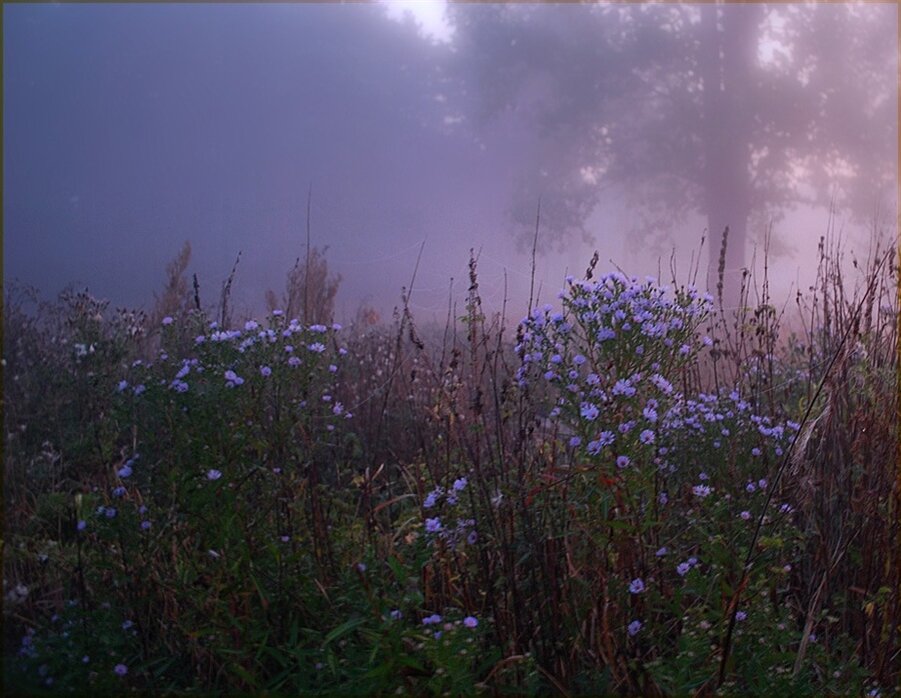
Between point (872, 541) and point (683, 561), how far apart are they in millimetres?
723

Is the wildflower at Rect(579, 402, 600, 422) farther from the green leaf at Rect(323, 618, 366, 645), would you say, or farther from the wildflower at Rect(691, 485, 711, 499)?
the green leaf at Rect(323, 618, 366, 645)

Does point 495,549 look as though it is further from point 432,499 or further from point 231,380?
point 231,380

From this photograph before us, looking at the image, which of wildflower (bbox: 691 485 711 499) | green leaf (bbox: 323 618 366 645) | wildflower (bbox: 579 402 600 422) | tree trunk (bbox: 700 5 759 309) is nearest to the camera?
green leaf (bbox: 323 618 366 645)

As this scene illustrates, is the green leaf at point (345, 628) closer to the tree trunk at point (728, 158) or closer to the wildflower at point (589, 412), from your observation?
the wildflower at point (589, 412)

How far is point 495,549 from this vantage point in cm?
251

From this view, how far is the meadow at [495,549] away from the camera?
2.27 meters

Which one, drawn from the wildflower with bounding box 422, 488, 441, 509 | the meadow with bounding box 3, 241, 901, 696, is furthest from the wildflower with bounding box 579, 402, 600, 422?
the wildflower with bounding box 422, 488, 441, 509

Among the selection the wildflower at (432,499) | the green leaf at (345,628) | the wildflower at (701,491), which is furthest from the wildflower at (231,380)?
the wildflower at (701,491)

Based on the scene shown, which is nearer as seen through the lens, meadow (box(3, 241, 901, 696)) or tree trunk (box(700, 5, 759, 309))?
meadow (box(3, 241, 901, 696))

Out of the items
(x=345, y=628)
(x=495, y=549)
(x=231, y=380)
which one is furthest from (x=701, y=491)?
(x=231, y=380)

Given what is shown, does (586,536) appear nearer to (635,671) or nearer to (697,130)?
(635,671)


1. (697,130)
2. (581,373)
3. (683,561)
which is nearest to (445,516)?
(581,373)

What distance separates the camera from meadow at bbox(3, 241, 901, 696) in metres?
2.27

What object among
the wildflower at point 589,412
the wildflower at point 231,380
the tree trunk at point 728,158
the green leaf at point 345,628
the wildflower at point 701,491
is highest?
the tree trunk at point 728,158
